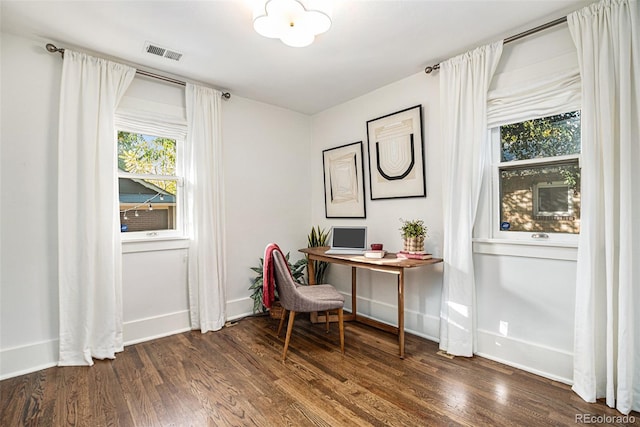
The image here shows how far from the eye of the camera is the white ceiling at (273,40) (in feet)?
6.57

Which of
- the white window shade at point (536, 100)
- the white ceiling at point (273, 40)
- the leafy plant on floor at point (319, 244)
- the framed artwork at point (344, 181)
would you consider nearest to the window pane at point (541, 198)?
the white window shade at point (536, 100)

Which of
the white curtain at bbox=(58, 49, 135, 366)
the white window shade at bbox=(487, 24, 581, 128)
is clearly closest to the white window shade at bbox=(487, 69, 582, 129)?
the white window shade at bbox=(487, 24, 581, 128)

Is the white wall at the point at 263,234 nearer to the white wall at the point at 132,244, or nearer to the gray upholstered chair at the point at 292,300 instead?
the white wall at the point at 132,244

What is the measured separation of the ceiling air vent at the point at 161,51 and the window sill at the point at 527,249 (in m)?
2.94

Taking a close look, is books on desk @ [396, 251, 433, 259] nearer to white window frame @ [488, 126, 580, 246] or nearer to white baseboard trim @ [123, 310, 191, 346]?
white window frame @ [488, 126, 580, 246]

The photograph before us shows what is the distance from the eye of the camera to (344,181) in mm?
3756

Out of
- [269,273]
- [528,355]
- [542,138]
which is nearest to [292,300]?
[269,273]

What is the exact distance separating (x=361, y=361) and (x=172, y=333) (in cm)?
187

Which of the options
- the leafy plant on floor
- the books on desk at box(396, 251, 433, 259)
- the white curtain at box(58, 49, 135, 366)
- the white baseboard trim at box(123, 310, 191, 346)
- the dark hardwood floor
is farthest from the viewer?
the leafy plant on floor

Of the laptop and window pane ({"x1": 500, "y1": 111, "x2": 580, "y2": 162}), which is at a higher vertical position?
window pane ({"x1": 500, "y1": 111, "x2": 580, "y2": 162})

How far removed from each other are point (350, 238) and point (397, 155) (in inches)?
39.0

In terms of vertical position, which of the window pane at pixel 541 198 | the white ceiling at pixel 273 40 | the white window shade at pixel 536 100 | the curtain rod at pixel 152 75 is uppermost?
the white ceiling at pixel 273 40

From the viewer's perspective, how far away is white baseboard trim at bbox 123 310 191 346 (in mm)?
2828

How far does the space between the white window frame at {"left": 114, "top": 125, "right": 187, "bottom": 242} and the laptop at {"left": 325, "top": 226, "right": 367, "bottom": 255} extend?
1.56m
